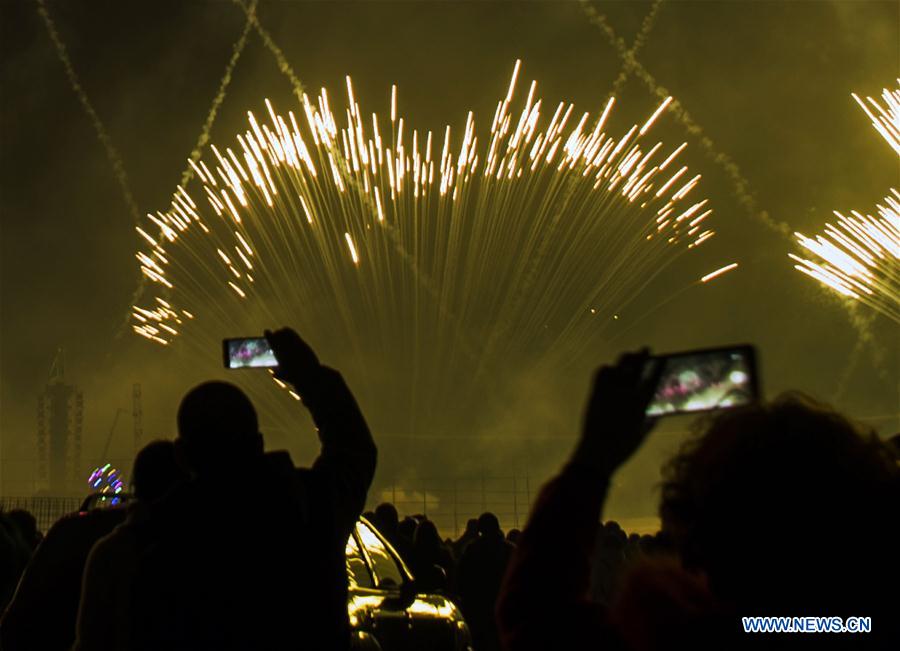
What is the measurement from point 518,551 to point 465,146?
1668cm

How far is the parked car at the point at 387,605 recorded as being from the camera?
5.66 m

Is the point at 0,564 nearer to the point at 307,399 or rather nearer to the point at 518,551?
the point at 307,399

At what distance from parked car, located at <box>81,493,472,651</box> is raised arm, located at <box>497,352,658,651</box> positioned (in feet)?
11.4

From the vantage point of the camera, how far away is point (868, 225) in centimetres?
1714

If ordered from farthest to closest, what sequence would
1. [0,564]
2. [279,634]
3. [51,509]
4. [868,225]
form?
[51,509] < [868,225] < [0,564] < [279,634]

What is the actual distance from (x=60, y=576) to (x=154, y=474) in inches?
23.9

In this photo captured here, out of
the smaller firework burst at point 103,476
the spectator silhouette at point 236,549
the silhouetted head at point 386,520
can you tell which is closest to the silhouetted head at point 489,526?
the silhouetted head at point 386,520

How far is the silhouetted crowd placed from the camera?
167 cm

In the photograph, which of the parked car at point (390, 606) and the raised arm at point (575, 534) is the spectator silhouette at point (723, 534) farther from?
the parked car at point (390, 606)

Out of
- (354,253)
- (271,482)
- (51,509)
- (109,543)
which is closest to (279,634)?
(271,482)

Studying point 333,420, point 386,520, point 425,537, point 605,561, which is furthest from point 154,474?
point 386,520

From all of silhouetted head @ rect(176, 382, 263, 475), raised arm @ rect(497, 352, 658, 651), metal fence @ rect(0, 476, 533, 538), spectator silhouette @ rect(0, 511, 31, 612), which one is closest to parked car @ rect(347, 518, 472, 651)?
spectator silhouette @ rect(0, 511, 31, 612)

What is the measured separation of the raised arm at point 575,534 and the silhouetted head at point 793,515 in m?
0.15

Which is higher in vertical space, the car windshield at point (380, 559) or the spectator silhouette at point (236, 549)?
the spectator silhouette at point (236, 549)
